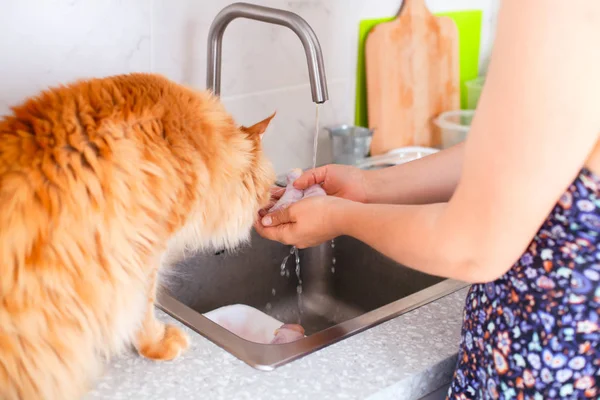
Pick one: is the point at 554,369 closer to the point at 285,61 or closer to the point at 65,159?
the point at 65,159

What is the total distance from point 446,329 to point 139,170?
531mm

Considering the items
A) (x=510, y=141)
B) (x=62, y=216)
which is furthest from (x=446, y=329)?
(x=62, y=216)

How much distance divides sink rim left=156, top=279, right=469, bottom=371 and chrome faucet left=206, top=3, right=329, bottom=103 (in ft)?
1.27

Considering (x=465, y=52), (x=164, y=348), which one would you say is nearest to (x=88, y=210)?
(x=164, y=348)

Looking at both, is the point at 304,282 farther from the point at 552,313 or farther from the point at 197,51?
the point at 552,313

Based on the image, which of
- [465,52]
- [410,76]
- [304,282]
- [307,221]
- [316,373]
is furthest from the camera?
[465,52]

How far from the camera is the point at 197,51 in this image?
54.6 inches

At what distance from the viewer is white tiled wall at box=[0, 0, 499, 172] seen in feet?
3.74

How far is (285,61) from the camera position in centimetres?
156

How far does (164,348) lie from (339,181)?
50 cm

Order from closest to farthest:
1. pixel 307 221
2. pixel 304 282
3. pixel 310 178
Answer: pixel 307 221, pixel 310 178, pixel 304 282

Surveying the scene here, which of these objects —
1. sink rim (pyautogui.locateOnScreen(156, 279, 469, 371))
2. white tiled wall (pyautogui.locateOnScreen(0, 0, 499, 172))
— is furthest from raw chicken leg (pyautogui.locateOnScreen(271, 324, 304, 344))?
white tiled wall (pyautogui.locateOnScreen(0, 0, 499, 172))

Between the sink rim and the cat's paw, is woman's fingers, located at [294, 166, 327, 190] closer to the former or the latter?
the sink rim

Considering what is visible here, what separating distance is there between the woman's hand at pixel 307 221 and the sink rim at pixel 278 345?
0.48 ft
